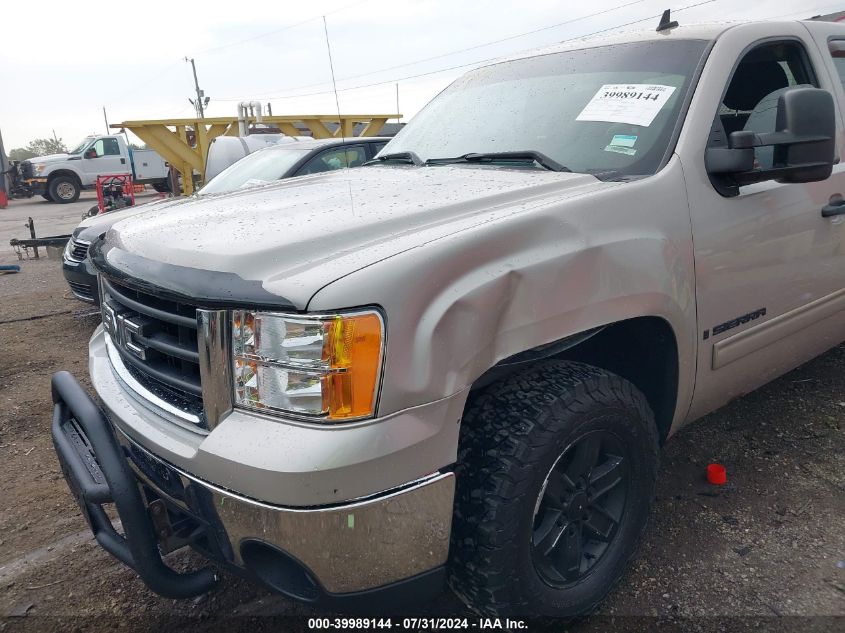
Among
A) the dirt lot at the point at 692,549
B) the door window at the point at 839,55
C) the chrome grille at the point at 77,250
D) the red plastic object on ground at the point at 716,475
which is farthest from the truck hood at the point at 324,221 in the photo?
Result: the chrome grille at the point at 77,250

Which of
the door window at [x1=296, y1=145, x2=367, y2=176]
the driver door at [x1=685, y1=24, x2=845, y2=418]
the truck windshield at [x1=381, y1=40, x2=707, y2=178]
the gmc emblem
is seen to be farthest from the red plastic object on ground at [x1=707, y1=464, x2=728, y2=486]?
the door window at [x1=296, y1=145, x2=367, y2=176]

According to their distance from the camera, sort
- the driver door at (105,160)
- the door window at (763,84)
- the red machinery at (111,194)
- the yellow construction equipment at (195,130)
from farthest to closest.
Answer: the driver door at (105,160) → the red machinery at (111,194) → the yellow construction equipment at (195,130) → the door window at (763,84)

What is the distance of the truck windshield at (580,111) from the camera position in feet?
7.38

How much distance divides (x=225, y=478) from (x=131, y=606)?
1095 millimetres

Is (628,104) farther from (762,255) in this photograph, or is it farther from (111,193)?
(111,193)

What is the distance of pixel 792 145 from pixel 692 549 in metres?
1.44

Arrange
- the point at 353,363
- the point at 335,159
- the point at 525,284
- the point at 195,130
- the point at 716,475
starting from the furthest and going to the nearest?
the point at 195,130 < the point at 335,159 < the point at 716,475 < the point at 525,284 < the point at 353,363

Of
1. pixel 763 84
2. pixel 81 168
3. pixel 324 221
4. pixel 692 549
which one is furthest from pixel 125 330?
pixel 81 168

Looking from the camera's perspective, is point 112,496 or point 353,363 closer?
point 353,363

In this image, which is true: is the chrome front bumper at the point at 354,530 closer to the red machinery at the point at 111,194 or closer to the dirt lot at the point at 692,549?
the dirt lot at the point at 692,549

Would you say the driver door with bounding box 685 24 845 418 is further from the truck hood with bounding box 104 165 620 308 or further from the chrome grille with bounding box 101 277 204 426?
the chrome grille with bounding box 101 277 204 426

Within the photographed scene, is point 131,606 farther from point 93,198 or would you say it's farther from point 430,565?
point 93,198

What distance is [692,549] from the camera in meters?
2.37

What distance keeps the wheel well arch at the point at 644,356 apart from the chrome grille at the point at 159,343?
3.21 feet
